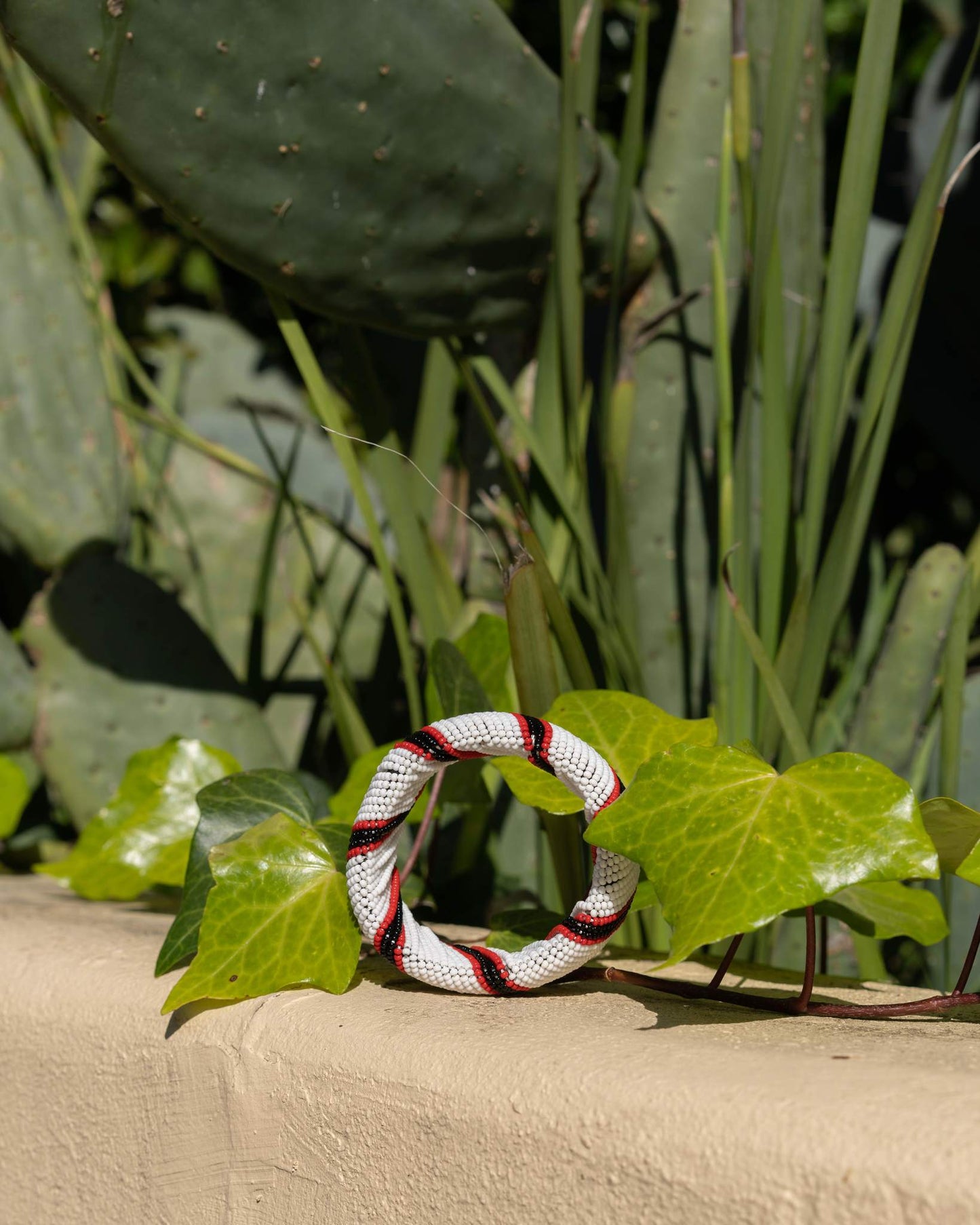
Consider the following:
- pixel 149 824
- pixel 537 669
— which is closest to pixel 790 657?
pixel 537 669

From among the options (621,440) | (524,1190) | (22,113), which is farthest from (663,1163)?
(22,113)

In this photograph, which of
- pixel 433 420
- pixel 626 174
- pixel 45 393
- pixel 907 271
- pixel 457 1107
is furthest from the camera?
Answer: pixel 45 393

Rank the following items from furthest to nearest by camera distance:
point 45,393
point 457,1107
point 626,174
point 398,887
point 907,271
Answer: point 45,393
point 626,174
point 907,271
point 398,887
point 457,1107

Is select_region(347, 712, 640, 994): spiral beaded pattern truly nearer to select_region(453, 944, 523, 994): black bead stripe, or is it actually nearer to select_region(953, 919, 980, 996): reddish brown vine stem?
select_region(453, 944, 523, 994): black bead stripe

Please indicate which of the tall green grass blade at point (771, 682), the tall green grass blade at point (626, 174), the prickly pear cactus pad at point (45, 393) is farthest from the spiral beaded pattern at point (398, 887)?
the prickly pear cactus pad at point (45, 393)

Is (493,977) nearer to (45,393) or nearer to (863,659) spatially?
(863,659)

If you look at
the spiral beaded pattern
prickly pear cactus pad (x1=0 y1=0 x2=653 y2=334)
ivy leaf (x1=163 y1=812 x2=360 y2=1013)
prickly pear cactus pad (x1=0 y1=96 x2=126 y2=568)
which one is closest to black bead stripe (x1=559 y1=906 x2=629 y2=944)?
the spiral beaded pattern

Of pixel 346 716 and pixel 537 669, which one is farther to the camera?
pixel 346 716
